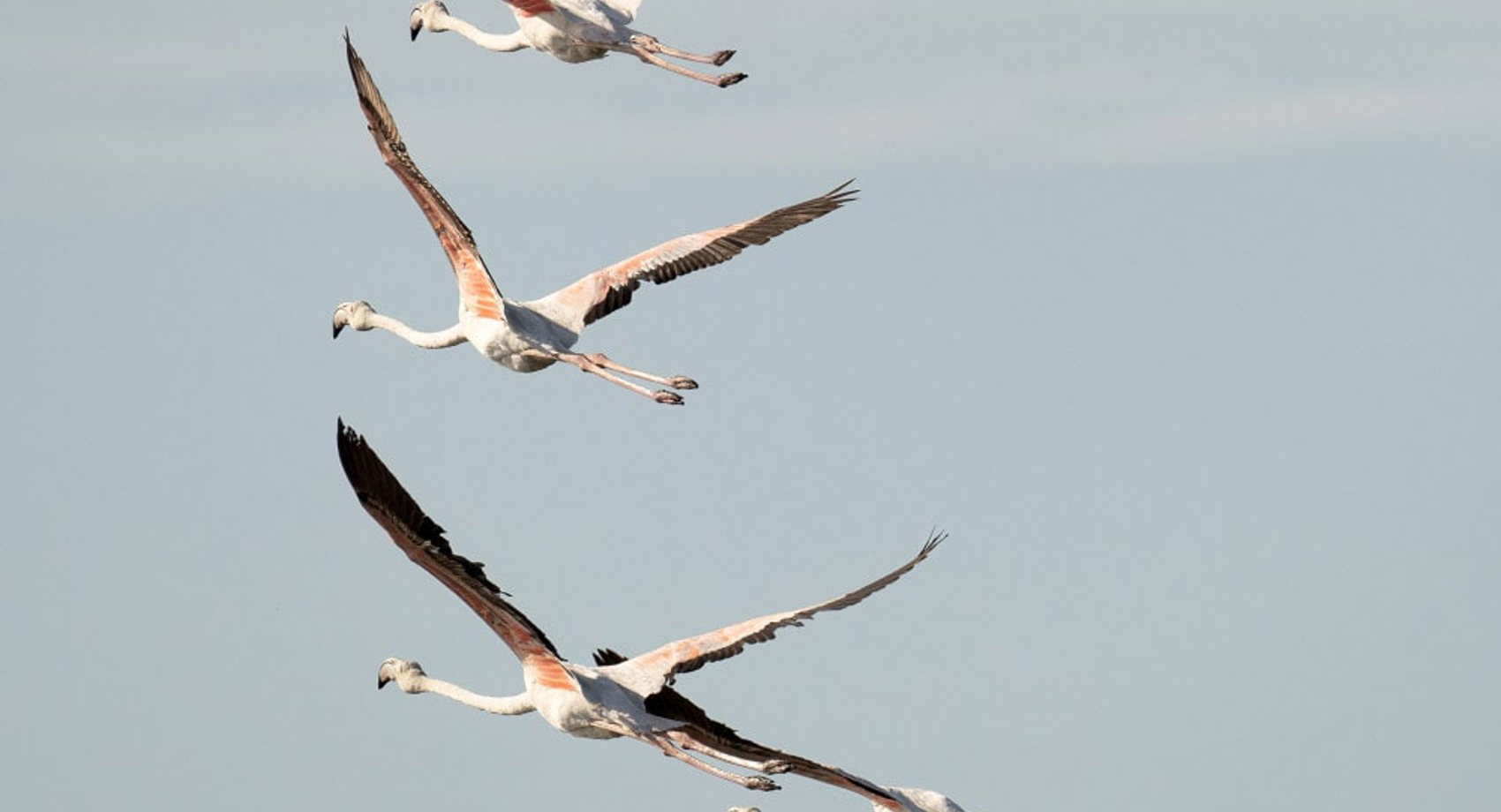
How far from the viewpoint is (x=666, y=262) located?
45.1 m

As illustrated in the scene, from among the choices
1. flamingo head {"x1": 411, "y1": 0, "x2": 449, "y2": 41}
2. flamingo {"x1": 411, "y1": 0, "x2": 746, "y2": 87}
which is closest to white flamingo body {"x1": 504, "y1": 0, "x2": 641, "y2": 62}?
flamingo {"x1": 411, "y1": 0, "x2": 746, "y2": 87}

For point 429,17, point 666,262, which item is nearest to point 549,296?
point 666,262

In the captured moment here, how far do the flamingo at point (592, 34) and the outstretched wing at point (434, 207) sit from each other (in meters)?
2.93

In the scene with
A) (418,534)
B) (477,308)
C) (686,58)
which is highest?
(686,58)

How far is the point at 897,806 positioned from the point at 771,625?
2.51 metres

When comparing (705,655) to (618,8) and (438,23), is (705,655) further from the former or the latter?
(438,23)

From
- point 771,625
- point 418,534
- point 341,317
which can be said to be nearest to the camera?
point 418,534

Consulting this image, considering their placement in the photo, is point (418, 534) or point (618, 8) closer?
point (418, 534)

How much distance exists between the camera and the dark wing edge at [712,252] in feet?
145

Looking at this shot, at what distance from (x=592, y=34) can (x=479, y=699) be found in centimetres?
756

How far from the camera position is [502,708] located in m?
43.8

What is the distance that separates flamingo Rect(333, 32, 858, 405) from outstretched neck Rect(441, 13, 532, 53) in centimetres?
296

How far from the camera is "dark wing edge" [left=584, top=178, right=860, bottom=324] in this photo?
1741 inches

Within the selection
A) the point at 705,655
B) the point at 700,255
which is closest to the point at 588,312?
the point at 700,255
